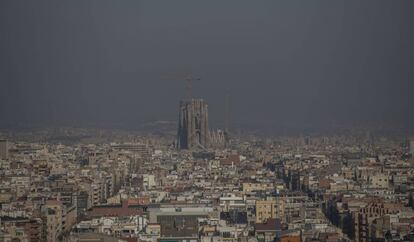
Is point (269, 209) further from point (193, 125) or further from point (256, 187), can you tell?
point (193, 125)

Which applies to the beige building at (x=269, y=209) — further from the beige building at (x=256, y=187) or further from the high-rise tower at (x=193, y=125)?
the high-rise tower at (x=193, y=125)

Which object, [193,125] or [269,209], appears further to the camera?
[193,125]

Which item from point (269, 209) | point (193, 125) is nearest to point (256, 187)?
point (269, 209)

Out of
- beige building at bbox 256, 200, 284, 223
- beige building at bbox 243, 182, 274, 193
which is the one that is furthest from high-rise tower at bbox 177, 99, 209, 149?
beige building at bbox 256, 200, 284, 223

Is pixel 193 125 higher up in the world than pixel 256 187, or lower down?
higher up

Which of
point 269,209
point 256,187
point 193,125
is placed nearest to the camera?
point 269,209

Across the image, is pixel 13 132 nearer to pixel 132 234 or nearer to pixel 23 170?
pixel 23 170

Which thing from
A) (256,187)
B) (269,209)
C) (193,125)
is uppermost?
(193,125)

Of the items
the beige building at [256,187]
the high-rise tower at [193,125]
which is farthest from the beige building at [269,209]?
the high-rise tower at [193,125]

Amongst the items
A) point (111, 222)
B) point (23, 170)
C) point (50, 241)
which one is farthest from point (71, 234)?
point (23, 170)
